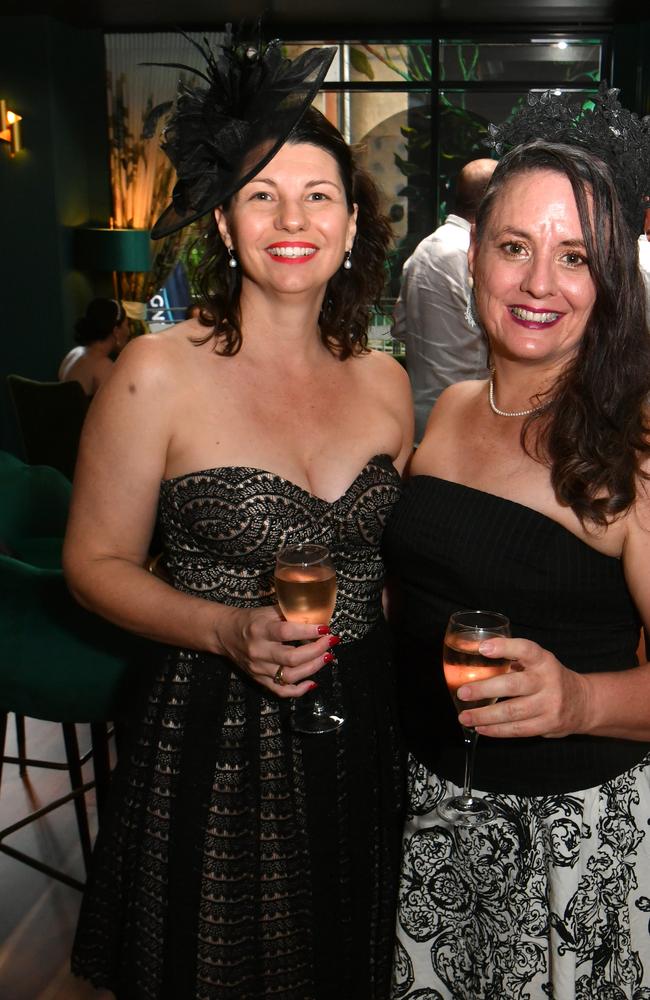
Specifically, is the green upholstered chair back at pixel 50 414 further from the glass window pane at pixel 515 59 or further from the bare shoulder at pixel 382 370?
the glass window pane at pixel 515 59

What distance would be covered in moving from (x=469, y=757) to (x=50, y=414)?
4962mm

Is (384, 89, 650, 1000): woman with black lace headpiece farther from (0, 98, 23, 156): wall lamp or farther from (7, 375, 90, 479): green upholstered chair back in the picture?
(0, 98, 23, 156): wall lamp

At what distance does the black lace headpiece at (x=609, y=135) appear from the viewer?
1594 millimetres

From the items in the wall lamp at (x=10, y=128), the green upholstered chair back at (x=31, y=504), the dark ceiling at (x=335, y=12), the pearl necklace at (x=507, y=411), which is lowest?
the green upholstered chair back at (x=31, y=504)

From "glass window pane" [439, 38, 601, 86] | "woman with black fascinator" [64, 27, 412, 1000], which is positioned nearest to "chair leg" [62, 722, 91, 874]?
"woman with black fascinator" [64, 27, 412, 1000]

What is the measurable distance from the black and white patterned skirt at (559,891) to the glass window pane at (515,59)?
8130 millimetres

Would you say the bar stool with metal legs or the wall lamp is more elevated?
the wall lamp

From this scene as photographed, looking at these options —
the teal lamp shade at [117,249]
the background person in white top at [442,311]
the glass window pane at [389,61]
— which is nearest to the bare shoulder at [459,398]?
the background person in white top at [442,311]

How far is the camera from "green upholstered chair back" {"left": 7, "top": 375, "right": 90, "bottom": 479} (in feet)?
19.6

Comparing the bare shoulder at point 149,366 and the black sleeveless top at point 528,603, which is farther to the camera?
the bare shoulder at point 149,366

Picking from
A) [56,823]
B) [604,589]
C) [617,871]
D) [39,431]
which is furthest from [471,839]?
[39,431]

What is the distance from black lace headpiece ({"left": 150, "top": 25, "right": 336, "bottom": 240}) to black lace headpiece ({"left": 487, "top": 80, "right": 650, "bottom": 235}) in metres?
0.40

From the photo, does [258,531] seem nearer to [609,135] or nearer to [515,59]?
[609,135]

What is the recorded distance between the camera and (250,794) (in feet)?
5.83
